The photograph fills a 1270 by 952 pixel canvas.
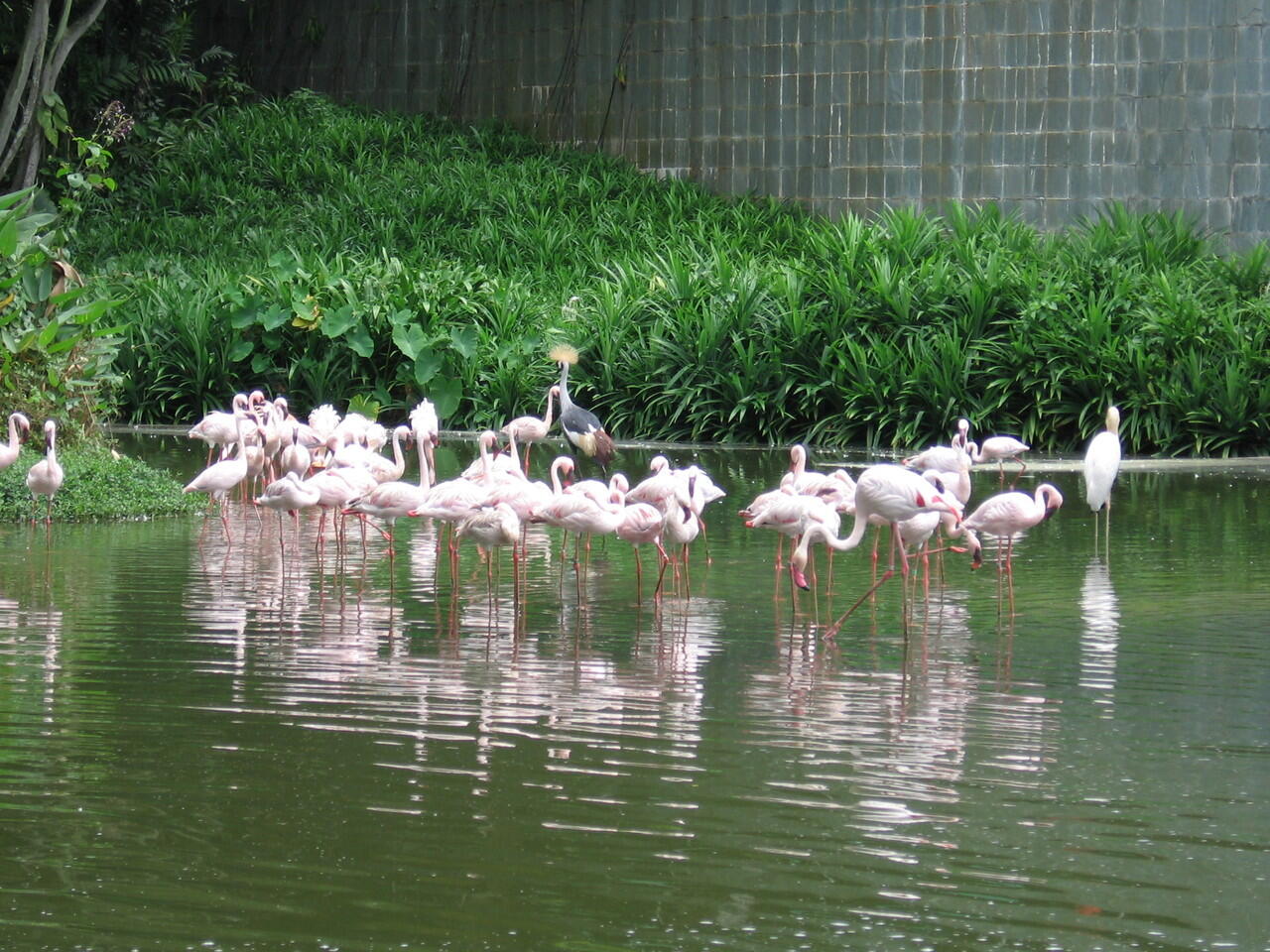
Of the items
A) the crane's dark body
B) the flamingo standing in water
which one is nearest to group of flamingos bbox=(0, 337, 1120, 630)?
the flamingo standing in water

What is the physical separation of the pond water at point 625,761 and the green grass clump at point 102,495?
5.44ft

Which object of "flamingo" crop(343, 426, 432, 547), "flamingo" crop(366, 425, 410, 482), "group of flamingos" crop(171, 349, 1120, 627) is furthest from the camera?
"flamingo" crop(366, 425, 410, 482)

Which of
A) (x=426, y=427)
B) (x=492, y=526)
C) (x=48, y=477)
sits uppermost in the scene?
(x=426, y=427)

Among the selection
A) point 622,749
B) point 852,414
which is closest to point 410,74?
point 852,414

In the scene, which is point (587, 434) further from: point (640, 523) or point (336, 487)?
point (640, 523)

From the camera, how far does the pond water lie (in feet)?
15.8

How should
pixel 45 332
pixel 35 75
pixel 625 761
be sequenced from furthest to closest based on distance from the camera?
pixel 35 75 → pixel 45 332 → pixel 625 761

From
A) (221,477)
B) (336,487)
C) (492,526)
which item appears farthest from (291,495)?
(492,526)

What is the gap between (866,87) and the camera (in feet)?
72.2

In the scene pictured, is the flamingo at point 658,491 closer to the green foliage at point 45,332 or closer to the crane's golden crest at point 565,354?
the green foliage at point 45,332

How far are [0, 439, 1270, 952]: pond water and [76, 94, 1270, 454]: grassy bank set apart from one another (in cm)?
632

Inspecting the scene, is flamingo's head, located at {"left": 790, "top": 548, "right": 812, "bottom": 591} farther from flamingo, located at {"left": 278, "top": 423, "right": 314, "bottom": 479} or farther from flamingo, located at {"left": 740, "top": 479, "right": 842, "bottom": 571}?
flamingo, located at {"left": 278, "top": 423, "right": 314, "bottom": 479}

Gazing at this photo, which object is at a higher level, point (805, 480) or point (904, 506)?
point (805, 480)

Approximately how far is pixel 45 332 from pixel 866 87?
1149 centimetres
